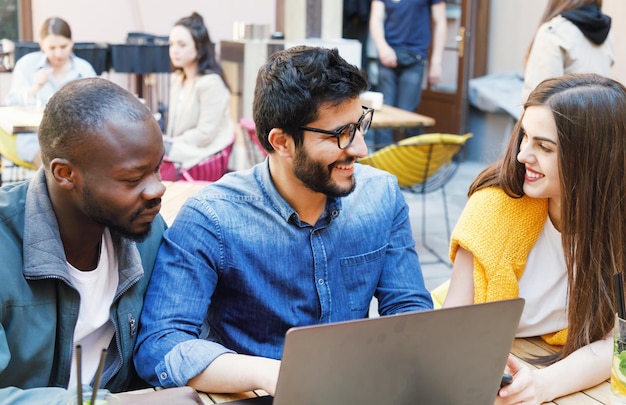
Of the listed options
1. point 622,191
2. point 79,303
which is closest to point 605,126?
point 622,191

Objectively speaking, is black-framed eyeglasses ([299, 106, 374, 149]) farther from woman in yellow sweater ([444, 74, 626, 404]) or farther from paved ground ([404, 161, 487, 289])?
paved ground ([404, 161, 487, 289])

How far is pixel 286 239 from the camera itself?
186cm

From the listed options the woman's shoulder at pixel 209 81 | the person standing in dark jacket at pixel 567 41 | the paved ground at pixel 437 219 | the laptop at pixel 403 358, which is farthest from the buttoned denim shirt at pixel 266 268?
the woman's shoulder at pixel 209 81

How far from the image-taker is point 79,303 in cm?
159

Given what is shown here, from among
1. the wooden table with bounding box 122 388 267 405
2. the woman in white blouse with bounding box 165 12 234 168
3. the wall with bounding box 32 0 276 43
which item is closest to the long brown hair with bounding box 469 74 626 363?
the wooden table with bounding box 122 388 267 405

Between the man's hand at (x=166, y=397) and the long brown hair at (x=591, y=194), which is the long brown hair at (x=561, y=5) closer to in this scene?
the long brown hair at (x=591, y=194)

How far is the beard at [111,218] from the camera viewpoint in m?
1.53

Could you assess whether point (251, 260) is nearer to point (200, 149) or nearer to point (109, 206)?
point (109, 206)

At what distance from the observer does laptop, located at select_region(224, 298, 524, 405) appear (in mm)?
1175

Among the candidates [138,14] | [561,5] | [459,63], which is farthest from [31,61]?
[459,63]

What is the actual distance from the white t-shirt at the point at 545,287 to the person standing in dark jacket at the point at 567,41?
225 cm

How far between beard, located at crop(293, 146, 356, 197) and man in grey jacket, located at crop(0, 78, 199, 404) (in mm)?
349

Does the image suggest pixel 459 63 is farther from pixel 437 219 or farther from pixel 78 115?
pixel 78 115

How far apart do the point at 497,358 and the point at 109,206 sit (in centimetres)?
73
